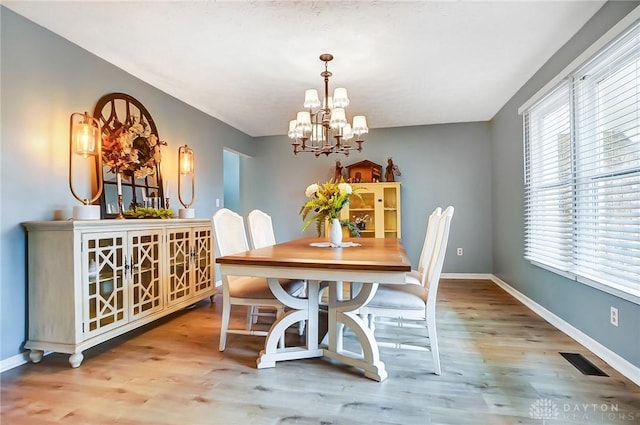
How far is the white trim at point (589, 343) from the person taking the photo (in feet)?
6.14

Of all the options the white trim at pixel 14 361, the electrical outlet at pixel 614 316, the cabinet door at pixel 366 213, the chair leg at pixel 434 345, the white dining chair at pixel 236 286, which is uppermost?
the cabinet door at pixel 366 213

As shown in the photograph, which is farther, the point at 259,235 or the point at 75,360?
the point at 259,235

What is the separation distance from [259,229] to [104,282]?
4.02ft

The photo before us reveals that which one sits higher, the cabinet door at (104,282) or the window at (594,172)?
the window at (594,172)

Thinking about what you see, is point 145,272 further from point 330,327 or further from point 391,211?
point 391,211

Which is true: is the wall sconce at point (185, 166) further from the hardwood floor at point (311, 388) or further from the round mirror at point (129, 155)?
the hardwood floor at point (311, 388)

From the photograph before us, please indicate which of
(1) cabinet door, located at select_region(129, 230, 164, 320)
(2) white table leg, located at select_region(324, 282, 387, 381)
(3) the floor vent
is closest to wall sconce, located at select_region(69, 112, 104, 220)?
(1) cabinet door, located at select_region(129, 230, 164, 320)

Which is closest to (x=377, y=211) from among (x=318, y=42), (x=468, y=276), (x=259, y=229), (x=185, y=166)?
(x=468, y=276)

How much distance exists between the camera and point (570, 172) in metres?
2.56

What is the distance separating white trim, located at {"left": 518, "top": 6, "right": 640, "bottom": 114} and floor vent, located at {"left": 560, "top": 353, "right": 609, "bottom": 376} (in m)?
2.01

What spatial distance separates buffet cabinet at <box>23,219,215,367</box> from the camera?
6.73ft

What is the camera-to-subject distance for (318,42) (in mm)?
2471

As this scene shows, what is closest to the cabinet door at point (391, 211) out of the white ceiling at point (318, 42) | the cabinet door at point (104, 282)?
the white ceiling at point (318, 42)

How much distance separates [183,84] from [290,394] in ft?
9.75
